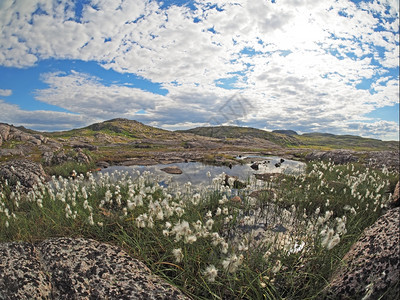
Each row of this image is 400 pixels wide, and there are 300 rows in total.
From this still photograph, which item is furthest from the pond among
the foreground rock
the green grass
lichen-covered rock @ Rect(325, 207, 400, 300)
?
the foreground rock

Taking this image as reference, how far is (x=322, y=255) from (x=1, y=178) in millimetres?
16918

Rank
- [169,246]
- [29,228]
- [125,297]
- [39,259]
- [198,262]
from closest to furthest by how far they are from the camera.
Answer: [125,297] < [39,259] < [198,262] < [169,246] < [29,228]

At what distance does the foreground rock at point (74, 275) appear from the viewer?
321 centimetres

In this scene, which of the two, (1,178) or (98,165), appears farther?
(98,165)

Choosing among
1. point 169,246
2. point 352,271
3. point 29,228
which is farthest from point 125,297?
point 29,228

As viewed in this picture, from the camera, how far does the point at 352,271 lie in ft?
11.7

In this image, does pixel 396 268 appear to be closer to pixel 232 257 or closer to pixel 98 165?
pixel 232 257

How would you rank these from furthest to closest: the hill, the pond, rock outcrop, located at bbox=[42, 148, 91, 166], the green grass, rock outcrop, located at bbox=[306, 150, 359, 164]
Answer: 1. rock outcrop, located at bbox=[306, 150, 359, 164]
2. rock outcrop, located at bbox=[42, 148, 91, 166]
3. the pond
4. the hill
5. the green grass

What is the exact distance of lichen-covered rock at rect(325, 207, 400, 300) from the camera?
3160mm

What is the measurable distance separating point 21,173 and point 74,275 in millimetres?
14217

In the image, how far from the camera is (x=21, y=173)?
13.9m

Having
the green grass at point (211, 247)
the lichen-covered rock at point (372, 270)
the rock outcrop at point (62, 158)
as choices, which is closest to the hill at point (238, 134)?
the green grass at point (211, 247)

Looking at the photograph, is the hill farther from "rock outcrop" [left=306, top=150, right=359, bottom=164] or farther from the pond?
"rock outcrop" [left=306, top=150, right=359, bottom=164]

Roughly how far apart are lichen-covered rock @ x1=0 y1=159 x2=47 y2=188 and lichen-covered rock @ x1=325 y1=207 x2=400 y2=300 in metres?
15.3
